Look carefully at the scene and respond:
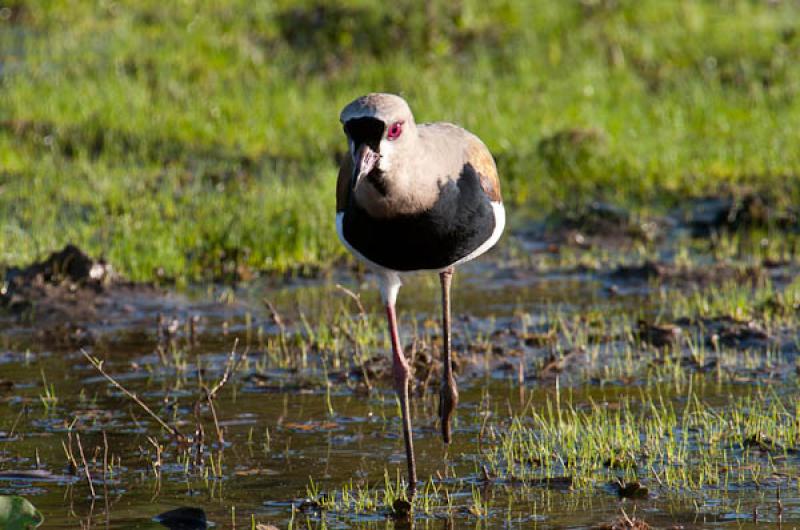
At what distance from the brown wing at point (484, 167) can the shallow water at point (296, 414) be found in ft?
4.01

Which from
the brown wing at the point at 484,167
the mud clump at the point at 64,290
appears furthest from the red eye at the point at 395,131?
the mud clump at the point at 64,290

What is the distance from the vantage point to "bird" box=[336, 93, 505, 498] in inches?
213

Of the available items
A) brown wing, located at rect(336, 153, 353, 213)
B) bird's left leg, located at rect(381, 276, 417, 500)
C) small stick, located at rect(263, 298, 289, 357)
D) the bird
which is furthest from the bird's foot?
small stick, located at rect(263, 298, 289, 357)

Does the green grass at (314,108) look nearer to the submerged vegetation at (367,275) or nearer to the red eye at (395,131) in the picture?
the submerged vegetation at (367,275)

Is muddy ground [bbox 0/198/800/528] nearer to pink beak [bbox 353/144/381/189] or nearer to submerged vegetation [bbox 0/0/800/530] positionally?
submerged vegetation [bbox 0/0/800/530]

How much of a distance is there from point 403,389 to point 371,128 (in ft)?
5.89

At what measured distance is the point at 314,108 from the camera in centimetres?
1500

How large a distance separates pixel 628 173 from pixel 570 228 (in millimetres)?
1339

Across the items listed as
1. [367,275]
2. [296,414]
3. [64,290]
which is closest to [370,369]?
[296,414]

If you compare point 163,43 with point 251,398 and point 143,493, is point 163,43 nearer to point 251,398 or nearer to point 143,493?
point 251,398

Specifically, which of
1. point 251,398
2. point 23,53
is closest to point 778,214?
point 251,398

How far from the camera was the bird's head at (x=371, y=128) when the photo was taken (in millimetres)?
5348

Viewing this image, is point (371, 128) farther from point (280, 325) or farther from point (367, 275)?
point (367, 275)

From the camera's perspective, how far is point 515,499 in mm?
6070
